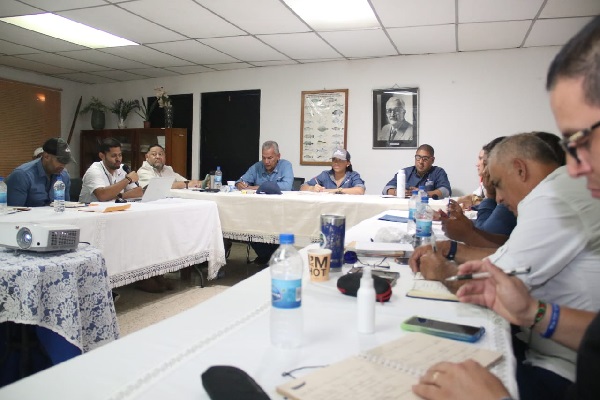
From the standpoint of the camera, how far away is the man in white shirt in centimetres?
377

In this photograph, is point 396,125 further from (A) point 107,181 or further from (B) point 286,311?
(B) point 286,311

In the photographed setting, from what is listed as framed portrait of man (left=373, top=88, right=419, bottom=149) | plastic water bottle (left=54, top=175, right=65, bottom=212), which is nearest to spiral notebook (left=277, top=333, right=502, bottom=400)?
plastic water bottle (left=54, top=175, right=65, bottom=212)

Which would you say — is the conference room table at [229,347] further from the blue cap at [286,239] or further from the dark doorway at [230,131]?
the dark doorway at [230,131]

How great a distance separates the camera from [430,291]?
1191 millimetres

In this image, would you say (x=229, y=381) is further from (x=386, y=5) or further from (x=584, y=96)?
(x=386, y=5)

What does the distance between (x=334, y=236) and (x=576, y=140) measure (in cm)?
79

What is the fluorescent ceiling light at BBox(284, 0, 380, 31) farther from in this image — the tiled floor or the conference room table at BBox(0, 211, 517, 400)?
the conference room table at BBox(0, 211, 517, 400)

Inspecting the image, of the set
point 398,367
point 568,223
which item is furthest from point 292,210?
point 398,367

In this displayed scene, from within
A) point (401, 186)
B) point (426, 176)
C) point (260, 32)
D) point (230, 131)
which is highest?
point (260, 32)

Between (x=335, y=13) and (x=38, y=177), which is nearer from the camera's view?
(x=38, y=177)

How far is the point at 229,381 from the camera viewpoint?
2.09 ft

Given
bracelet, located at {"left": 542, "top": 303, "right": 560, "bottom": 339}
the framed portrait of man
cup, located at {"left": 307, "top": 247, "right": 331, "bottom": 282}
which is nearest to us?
bracelet, located at {"left": 542, "top": 303, "right": 560, "bottom": 339}

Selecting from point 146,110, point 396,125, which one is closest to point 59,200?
point 396,125

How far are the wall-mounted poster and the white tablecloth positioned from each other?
3928 mm
